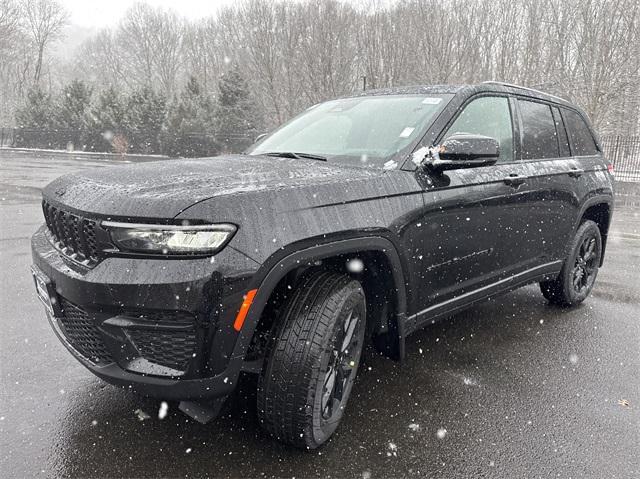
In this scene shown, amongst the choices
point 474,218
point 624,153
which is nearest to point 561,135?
point 474,218

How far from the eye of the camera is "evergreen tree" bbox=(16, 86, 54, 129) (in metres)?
33.5

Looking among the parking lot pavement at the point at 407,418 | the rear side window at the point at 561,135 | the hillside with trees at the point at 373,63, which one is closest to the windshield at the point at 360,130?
the parking lot pavement at the point at 407,418

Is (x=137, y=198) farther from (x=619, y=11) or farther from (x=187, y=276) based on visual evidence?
(x=619, y=11)

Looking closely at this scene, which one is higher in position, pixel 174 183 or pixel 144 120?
pixel 174 183

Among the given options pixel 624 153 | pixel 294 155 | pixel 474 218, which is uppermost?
pixel 294 155

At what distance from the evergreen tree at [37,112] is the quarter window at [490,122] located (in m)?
35.7

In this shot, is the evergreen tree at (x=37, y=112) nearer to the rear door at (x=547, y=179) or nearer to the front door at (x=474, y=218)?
the rear door at (x=547, y=179)

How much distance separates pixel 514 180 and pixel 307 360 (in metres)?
2.03

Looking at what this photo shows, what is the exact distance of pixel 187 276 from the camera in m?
1.92

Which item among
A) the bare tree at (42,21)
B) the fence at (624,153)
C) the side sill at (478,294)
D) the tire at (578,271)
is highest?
the bare tree at (42,21)

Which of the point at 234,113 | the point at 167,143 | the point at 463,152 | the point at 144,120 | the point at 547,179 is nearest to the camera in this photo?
the point at 463,152

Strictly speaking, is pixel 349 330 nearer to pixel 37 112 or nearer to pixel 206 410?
pixel 206 410

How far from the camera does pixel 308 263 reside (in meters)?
2.21

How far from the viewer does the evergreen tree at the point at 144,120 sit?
94.2ft
